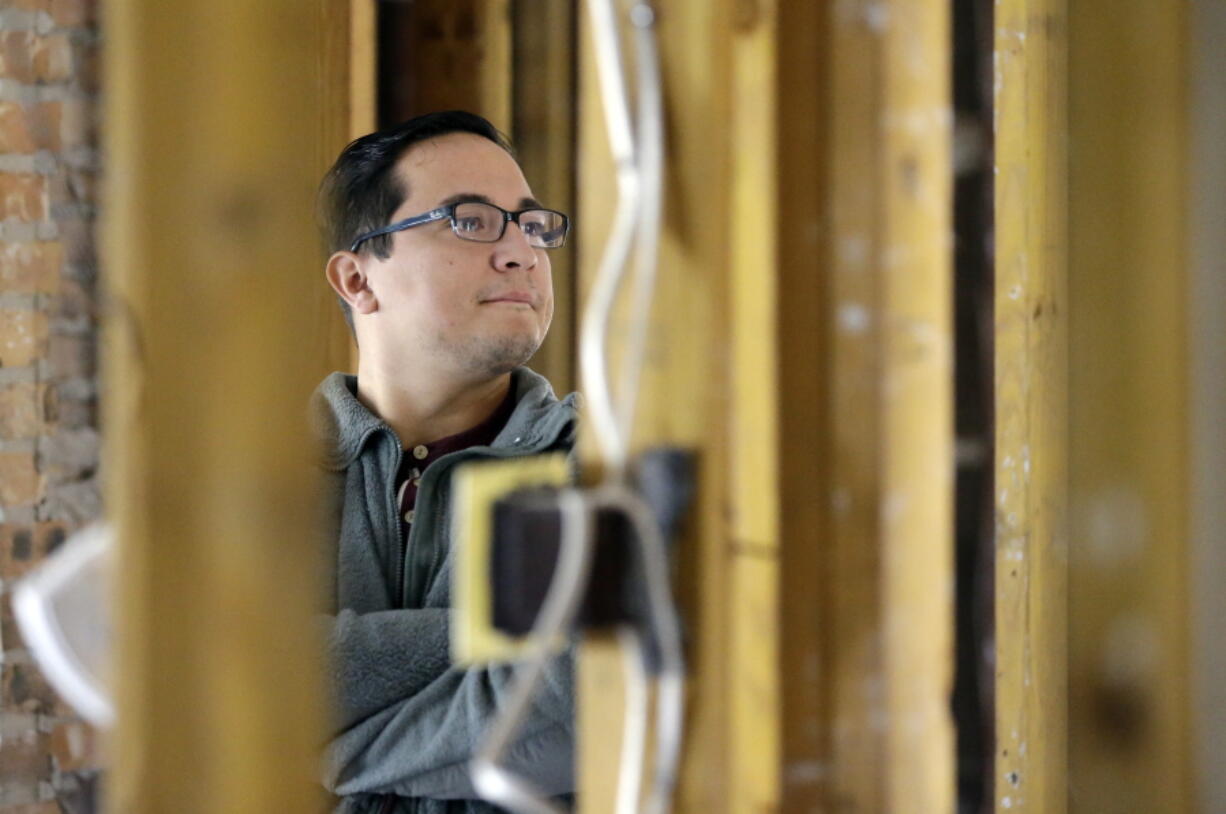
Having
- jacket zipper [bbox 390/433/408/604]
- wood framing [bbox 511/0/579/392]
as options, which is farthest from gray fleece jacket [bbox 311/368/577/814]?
wood framing [bbox 511/0/579/392]

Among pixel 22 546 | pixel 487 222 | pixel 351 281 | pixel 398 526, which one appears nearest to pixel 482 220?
pixel 487 222

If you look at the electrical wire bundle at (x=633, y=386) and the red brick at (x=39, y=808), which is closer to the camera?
the electrical wire bundle at (x=633, y=386)

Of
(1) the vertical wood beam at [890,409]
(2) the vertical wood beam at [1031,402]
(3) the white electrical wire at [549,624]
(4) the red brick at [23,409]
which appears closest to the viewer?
(3) the white electrical wire at [549,624]

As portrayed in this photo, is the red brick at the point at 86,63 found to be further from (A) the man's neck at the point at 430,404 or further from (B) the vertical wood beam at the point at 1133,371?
(B) the vertical wood beam at the point at 1133,371

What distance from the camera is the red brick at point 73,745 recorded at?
179 cm

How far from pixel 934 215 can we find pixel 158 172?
0.42 meters

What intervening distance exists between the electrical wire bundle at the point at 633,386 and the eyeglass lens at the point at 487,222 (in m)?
0.83

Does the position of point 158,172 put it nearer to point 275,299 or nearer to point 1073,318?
point 275,299

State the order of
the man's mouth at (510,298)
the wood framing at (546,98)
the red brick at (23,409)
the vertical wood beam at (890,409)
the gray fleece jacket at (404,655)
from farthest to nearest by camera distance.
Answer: the wood framing at (546,98) < the red brick at (23,409) < the man's mouth at (510,298) < the gray fleece jacket at (404,655) < the vertical wood beam at (890,409)

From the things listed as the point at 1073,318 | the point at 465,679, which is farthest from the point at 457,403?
the point at 1073,318

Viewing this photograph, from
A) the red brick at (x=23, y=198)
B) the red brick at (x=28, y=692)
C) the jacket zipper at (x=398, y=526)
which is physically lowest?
the red brick at (x=28, y=692)

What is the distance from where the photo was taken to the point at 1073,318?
0.96 m

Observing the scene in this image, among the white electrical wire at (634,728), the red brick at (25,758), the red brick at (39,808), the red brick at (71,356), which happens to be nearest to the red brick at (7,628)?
the red brick at (25,758)

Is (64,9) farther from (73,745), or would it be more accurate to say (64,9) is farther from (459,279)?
(73,745)
